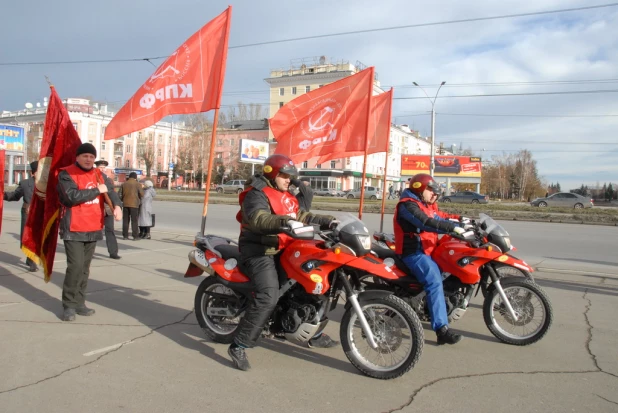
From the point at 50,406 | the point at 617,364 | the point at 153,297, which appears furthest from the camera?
the point at 153,297

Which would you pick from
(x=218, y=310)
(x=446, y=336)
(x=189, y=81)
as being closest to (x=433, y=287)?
(x=446, y=336)

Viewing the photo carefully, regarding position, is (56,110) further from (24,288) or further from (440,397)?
(440,397)

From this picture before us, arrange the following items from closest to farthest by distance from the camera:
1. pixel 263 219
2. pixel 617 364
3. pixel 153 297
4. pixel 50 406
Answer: pixel 50 406
pixel 263 219
pixel 617 364
pixel 153 297

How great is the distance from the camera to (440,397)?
3594 millimetres

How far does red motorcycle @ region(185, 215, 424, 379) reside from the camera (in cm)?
383

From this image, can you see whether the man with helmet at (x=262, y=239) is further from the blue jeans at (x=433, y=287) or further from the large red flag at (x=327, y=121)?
the large red flag at (x=327, y=121)

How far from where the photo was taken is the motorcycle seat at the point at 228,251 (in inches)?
179

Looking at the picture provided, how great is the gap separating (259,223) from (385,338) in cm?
141

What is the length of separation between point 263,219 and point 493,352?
2.63 m

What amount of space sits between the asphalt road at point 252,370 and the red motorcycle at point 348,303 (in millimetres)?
213

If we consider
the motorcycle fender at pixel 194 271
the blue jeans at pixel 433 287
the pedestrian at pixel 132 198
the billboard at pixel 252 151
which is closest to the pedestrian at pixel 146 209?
the pedestrian at pixel 132 198

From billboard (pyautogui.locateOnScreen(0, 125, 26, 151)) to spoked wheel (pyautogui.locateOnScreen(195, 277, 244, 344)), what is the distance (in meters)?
37.7

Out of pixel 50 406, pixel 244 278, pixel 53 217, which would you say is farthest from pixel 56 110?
pixel 50 406

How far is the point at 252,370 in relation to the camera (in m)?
4.04
